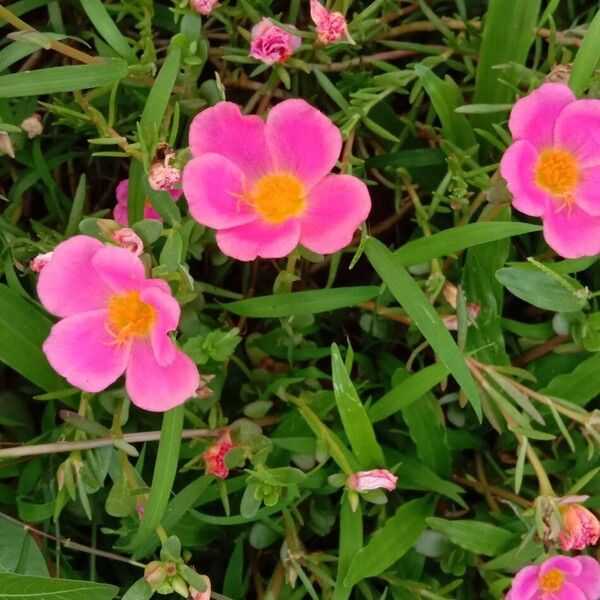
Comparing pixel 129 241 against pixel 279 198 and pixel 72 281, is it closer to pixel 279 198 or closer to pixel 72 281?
pixel 72 281

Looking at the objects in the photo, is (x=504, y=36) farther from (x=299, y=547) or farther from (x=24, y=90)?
(x=299, y=547)

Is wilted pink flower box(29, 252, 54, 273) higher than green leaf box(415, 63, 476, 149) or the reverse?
the reverse

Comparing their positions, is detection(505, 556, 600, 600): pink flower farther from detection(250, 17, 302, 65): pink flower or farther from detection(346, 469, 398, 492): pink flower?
detection(250, 17, 302, 65): pink flower

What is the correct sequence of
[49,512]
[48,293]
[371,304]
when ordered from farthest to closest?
[371,304] → [49,512] → [48,293]

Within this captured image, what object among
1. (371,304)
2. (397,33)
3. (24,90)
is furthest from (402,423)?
(24,90)

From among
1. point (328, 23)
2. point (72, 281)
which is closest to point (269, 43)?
point (328, 23)

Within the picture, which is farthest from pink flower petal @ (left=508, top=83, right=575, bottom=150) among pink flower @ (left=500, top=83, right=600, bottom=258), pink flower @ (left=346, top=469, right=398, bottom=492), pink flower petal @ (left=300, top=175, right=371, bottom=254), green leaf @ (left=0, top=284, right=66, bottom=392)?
green leaf @ (left=0, top=284, right=66, bottom=392)

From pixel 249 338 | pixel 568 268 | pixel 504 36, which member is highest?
pixel 504 36
